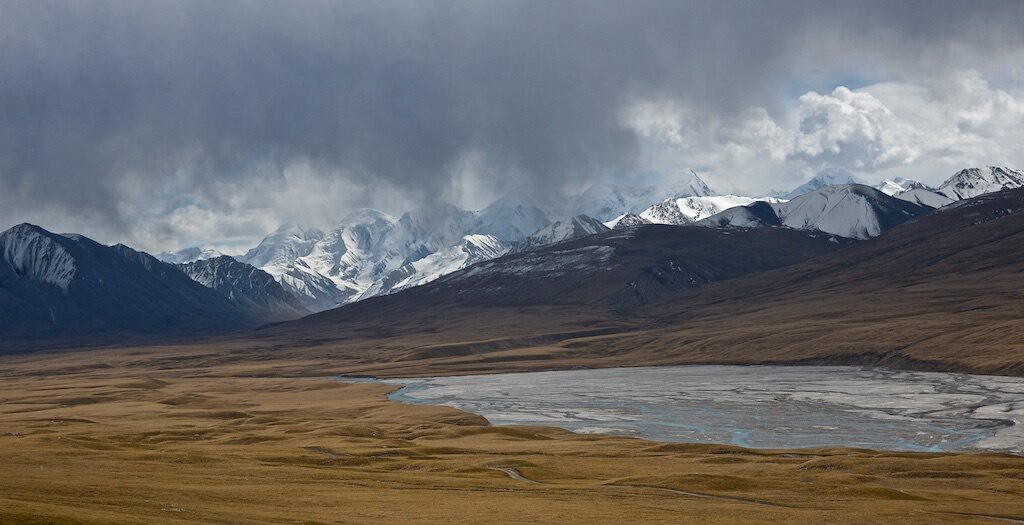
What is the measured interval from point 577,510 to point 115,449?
47443 mm

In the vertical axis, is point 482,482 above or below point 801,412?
below

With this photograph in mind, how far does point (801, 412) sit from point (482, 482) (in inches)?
3161

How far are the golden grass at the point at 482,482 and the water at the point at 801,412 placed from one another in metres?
13.3

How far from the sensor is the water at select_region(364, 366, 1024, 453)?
11694 centimetres

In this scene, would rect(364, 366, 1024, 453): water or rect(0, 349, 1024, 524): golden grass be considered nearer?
rect(0, 349, 1024, 524): golden grass

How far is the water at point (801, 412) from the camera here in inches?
4604

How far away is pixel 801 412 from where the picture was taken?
145 m

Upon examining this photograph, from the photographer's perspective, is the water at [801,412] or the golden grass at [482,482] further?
the water at [801,412]

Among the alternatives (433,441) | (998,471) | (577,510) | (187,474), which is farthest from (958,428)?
(187,474)

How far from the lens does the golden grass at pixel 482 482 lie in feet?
177

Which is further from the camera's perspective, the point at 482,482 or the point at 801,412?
the point at 801,412

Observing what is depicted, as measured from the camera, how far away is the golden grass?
53969mm

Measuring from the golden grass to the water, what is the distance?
43.7 feet

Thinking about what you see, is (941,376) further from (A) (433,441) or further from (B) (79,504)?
(B) (79,504)
